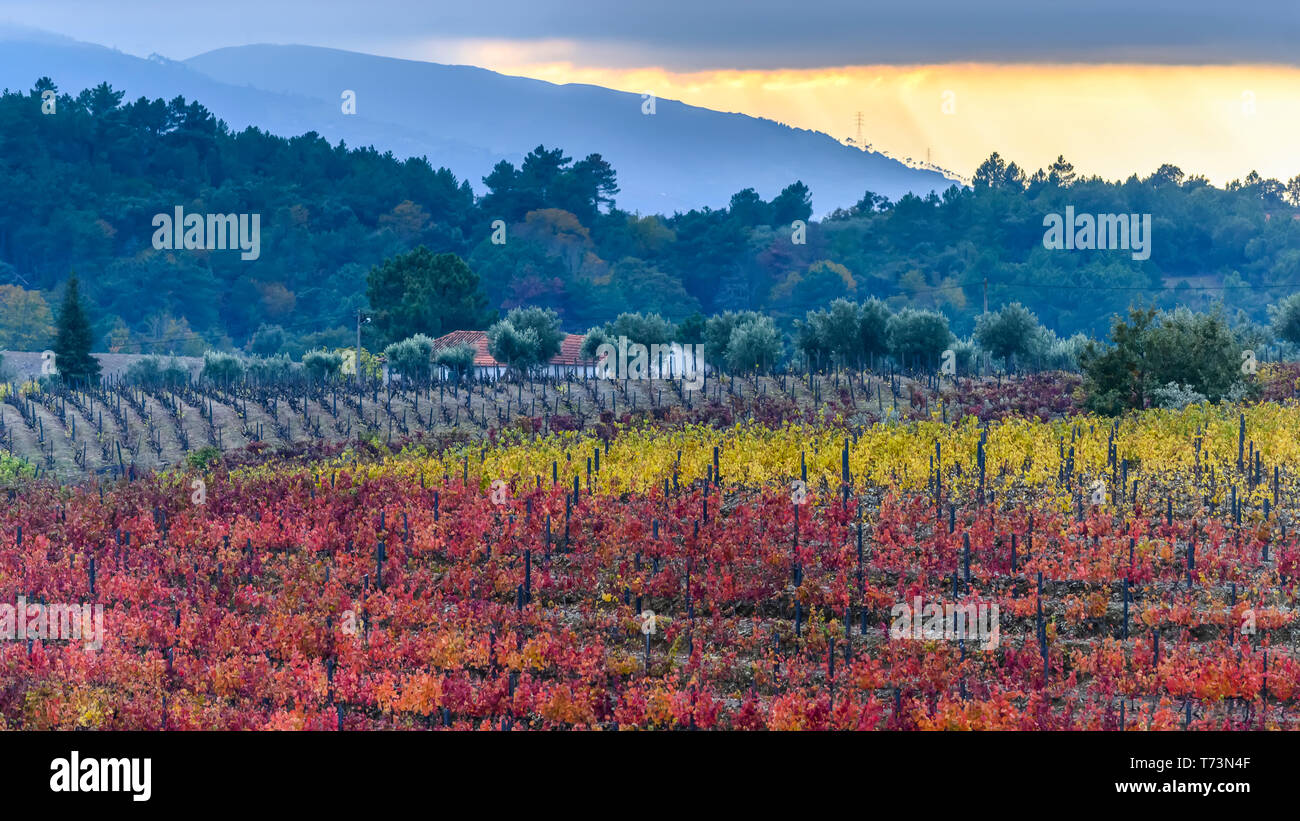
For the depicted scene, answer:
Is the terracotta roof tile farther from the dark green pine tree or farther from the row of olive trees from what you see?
the dark green pine tree

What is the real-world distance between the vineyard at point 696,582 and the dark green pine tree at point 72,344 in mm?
32043

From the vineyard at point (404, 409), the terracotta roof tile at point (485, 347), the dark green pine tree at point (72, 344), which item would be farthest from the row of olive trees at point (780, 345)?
the vineyard at point (404, 409)

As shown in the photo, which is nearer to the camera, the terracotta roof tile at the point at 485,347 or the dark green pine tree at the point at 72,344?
the dark green pine tree at the point at 72,344

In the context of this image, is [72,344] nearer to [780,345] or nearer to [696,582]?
[780,345]

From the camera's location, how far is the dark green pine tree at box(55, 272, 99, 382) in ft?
209

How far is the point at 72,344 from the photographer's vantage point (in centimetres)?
6400

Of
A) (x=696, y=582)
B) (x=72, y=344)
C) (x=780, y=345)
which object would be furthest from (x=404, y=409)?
(x=696, y=582)

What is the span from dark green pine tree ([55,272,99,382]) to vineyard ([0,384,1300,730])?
105 feet

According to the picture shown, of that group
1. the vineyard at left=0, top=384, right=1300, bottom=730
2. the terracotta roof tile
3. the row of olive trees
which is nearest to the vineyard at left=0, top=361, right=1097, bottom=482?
the vineyard at left=0, top=384, right=1300, bottom=730

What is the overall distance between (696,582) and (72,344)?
169ft

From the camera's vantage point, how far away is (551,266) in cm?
11656

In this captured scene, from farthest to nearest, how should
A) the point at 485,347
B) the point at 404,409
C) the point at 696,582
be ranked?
the point at 485,347 < the point at 404,409 < the point at 696,582

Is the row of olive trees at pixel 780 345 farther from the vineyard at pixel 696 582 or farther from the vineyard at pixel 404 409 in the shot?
the vineyard at pixel 696 582

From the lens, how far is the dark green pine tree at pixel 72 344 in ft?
209
